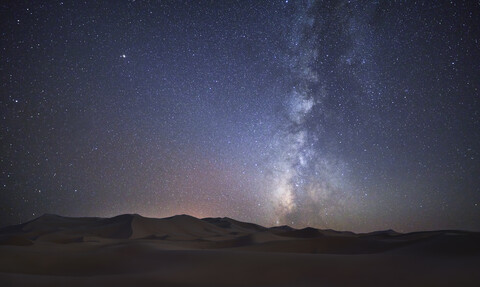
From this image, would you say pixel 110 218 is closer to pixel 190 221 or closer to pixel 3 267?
pixel 190 221

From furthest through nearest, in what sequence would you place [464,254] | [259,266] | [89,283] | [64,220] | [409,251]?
[64,220], [409,251], [464,254], [259,266], [89,283]

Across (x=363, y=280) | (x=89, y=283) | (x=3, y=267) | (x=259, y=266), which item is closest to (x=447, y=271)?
(x=363, y=280)

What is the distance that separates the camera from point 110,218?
64.6 ft

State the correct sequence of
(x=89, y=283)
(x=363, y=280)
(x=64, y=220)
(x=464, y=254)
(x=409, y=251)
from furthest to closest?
(x=64, y=220) < (x=409, y=251) < (x=464, y=254) < (x=363, y=280) < (x=89, y=283)

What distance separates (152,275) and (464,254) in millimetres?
5181

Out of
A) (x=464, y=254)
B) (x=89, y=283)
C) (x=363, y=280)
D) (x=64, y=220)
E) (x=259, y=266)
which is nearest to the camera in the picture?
(x=89, y=283)

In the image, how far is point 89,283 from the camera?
3438 mm

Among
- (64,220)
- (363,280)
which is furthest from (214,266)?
(64,220)

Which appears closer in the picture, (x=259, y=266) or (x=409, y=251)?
(x=259, y=266)

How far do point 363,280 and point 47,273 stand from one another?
4745mm

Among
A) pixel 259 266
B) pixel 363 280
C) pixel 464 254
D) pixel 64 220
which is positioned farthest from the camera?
pixel 64 220

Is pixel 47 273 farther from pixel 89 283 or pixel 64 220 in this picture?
pixel 64 220

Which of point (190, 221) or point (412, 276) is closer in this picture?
point (412, 276)

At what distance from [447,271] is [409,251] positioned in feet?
6.18
